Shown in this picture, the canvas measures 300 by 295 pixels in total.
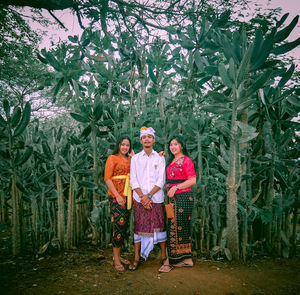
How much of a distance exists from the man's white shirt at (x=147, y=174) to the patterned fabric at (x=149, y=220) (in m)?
0.09

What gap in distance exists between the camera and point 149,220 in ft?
7.82

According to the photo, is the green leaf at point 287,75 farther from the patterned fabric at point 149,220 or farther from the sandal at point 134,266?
the sandal at point 134,266

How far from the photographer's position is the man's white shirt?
2.40 m

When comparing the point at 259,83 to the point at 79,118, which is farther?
the point at 79,118

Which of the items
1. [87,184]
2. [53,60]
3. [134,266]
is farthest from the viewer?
[53,60]

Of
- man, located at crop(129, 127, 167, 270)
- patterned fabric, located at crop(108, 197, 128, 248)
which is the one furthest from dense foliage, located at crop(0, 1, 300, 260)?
man, located at crop(129, 127, 167, 270)

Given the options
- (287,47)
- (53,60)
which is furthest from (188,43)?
(53,60)

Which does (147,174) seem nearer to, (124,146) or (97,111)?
(124,146)

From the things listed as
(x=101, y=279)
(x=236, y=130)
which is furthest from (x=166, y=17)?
(x=101, y=279)

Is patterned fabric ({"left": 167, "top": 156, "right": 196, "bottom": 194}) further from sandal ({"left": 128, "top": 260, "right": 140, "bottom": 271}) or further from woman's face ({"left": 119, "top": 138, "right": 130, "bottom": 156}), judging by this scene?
sandal ({"left": 128, "top": 260, "right": 140, "bottom": 271})

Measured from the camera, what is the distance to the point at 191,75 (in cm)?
318

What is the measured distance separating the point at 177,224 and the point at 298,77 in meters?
3.76

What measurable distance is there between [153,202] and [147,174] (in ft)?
1.02

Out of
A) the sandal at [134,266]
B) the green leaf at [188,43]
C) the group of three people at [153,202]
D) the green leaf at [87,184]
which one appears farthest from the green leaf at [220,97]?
the sandal at [134,266]
